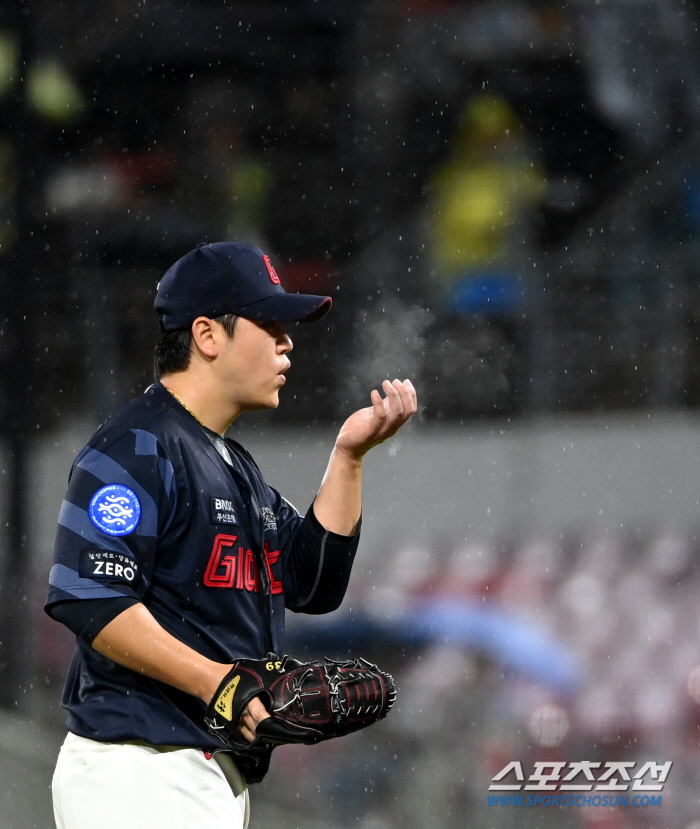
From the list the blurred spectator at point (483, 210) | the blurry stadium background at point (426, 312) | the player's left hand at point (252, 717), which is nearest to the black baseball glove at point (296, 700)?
the player's left hand at point (252, 717)

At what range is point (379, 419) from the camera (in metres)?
1.28

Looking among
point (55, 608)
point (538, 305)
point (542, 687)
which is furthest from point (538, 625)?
point (55, 608)

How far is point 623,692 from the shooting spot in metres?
3.01

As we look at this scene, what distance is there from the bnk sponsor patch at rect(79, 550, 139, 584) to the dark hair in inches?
11.1

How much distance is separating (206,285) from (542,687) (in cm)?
212

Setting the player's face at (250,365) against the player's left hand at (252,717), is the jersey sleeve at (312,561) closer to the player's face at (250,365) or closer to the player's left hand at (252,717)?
the player's face at (250,365)

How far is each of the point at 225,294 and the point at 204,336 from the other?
0.19 ft

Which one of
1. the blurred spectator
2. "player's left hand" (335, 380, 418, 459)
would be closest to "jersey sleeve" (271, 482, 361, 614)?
"player's left hand" (335, 380, 418, 459)

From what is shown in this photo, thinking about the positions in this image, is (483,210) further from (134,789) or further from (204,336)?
(134,789)

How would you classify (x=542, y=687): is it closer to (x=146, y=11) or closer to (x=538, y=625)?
(x=538, y=625)

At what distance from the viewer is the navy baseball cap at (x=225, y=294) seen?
126cm

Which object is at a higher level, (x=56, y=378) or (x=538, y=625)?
(x=56, y=378)

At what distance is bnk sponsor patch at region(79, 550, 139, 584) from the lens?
107 cm
